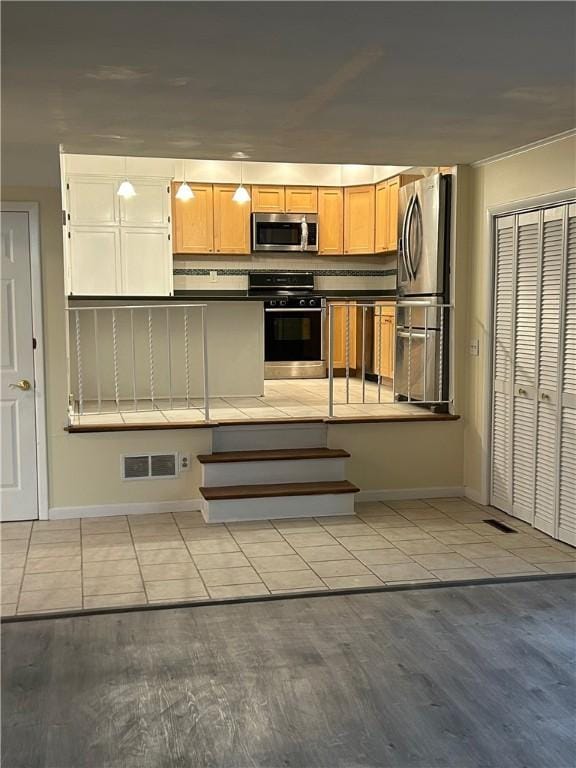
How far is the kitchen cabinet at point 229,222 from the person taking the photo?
889cm

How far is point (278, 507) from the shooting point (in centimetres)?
517

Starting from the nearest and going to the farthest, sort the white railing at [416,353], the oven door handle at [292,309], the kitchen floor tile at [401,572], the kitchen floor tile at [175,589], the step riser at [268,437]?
1. the kitchen floor tile at [175,589]
2. the kitchen floor tile at [401,572]
3. the step riser at [268,437]
4. the white railing at [416,353]
5. the oven door handle at [292,309]

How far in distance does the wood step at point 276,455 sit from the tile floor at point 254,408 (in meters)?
0.33

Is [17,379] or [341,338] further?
[341,338]

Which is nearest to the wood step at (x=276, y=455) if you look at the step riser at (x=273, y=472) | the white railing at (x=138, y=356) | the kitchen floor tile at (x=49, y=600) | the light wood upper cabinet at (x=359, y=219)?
the step riser at (x=273, y=472)

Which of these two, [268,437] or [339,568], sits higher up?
[268,437]

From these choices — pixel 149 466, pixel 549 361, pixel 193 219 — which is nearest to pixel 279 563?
pixel 149 466

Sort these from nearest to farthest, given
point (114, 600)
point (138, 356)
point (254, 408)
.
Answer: point (114, 600)
point (254, 408)
point (138, 356)

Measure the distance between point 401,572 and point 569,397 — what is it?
1380mm

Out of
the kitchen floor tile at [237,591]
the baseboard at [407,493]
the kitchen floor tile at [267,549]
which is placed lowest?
the kitchen floor tile at [237,591]

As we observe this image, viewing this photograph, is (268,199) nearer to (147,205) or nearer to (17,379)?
(147,205)

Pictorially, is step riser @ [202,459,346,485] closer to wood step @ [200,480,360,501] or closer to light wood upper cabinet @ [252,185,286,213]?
wood step @ [200,480,360,501]

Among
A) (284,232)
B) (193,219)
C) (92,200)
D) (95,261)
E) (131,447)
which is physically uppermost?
(92,200)

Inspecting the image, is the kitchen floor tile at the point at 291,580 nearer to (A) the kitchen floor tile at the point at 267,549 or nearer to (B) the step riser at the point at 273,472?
(A) the kitchen floor tile at the point at 267,549
